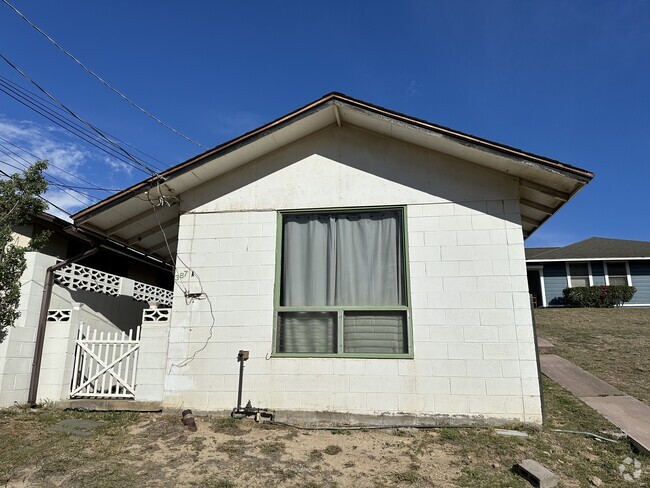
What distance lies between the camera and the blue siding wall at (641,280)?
21203mm

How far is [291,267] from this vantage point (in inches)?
268

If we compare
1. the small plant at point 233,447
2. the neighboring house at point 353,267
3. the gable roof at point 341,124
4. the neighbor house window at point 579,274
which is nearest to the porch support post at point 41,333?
the gable roof at point 341,124

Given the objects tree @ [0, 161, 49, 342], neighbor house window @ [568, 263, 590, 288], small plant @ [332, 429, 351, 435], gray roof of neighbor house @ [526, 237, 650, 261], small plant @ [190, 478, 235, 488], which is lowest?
small plant @ [190, 478, 235, 488]

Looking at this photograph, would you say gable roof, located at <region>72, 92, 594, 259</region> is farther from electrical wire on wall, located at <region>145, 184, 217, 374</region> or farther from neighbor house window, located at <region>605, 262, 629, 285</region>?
neighbor house window, located at <region>605, 262, 629, 285</region>

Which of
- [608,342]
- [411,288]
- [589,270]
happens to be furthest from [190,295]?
[589,270]

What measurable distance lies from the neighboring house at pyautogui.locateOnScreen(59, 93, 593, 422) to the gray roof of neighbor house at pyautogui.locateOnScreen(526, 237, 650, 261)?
675 inches

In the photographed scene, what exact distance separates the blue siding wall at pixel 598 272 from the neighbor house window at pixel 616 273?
0.22 m

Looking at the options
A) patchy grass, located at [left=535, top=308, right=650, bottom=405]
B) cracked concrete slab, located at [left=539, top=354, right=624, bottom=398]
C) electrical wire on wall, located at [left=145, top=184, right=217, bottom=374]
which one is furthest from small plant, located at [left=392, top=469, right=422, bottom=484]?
patchy grass, located at [left=535, top=308, right=650, bottom=405]

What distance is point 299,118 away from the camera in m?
6.63

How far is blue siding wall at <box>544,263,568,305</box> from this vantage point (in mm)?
22062

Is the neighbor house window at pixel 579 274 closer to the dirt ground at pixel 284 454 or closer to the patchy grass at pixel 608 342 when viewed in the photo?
the patchy grass at pixel 608 342

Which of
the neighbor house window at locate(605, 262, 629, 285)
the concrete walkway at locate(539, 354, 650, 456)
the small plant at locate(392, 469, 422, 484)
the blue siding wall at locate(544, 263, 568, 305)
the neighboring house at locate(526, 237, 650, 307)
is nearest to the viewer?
the small plant at locate(392, 469, 422, 484)

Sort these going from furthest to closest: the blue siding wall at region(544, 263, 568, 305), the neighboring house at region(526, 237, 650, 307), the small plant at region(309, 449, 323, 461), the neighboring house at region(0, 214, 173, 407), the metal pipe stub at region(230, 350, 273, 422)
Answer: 1. the blue siding wall at region(544, 263, 568, 305)
2. the neighboring house at region(526, 237, 650, 307)
3. the neighboring house at region(0, 214, 173, 407)
4. the metal pipe stub at region(230, 350, 273, 422)
5. the small plant at region(309, 449, 323, 461)

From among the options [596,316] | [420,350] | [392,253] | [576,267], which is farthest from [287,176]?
[576,267]
